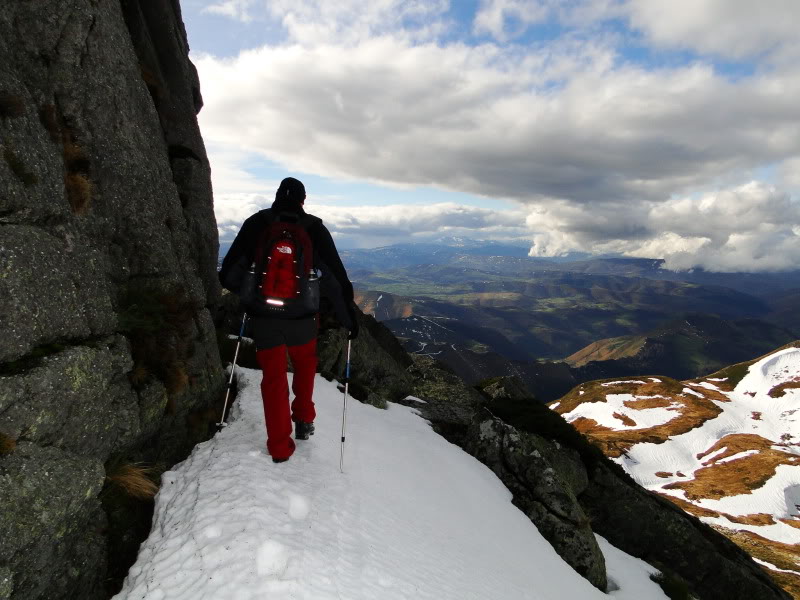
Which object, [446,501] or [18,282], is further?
[446,501]

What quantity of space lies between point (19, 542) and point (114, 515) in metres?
1.67

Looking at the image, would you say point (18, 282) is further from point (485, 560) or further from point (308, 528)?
point (485, 560)

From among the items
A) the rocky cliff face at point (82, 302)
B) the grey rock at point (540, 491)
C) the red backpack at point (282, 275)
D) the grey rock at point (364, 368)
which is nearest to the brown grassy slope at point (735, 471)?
the grey rock at point (364, 368)

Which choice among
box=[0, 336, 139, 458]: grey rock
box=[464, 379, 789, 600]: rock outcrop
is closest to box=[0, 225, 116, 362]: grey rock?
box=[0, 336, 139, 458]: grey rock

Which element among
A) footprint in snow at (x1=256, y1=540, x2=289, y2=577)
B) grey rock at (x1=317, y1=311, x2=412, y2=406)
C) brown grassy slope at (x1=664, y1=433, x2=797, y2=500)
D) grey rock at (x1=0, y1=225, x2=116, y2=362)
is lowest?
brown grassy slope at (x1=664, y1=433, x2=797, y2=500)

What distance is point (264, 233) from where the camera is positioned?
8.47 m

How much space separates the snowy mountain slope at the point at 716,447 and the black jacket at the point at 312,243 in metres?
81.5

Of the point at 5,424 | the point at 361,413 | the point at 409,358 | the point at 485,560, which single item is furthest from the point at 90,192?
the point at 409,358

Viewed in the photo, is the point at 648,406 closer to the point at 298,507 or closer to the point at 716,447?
the point at 716,447

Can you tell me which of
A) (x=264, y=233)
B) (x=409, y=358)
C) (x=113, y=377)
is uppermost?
(x=264, y=233)

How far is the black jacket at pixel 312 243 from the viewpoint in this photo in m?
8.75

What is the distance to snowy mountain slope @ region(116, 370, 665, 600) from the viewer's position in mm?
5742

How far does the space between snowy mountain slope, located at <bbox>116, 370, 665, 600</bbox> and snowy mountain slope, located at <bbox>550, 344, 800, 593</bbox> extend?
74743mm

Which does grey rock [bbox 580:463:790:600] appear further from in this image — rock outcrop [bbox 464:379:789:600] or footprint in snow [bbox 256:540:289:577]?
footprint in snow [bbox 256:540:289:577]
